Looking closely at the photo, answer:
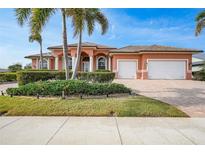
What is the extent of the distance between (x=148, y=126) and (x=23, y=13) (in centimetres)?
913

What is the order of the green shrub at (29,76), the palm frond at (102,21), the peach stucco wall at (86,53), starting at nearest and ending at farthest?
the green shrub at (29,76)
the palm frond at (102,21)
the peach stucco wall at (86,53)

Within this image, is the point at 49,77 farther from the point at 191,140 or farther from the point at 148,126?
the point at 191,140

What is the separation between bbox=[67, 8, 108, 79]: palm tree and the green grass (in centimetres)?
462

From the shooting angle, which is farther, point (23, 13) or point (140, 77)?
point (140, 77)

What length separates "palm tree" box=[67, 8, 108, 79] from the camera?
11344mm

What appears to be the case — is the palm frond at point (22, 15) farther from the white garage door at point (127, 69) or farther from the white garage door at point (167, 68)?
the white garage door at point (167, 68)

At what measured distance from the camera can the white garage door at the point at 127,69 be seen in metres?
25.9

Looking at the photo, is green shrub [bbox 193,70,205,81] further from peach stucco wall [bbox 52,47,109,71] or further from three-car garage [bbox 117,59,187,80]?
peach stucco wall [bbox 52,47,109,71]

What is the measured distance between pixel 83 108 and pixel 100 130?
2.55 m

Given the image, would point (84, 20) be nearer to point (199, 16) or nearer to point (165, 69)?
point (199, 16)

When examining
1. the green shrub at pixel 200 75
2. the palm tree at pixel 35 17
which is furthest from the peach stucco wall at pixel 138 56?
the palm tree at pixel 35 17

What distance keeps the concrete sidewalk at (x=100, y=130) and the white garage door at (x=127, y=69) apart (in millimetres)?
18467

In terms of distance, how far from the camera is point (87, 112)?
8.18 m
